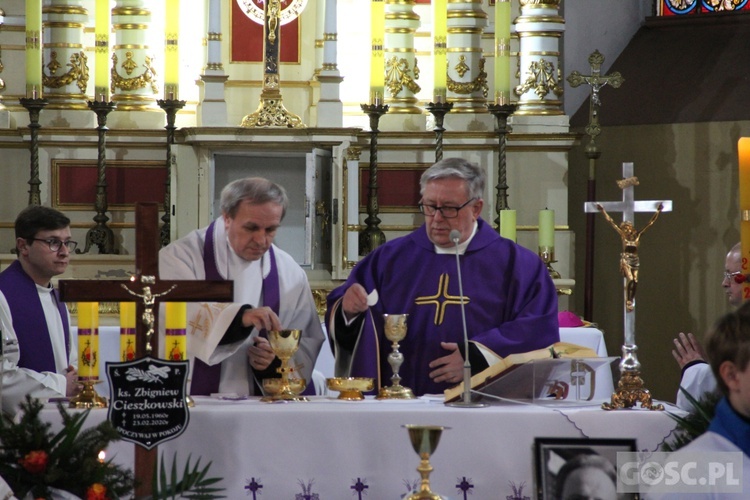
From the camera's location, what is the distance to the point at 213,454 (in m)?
4.00

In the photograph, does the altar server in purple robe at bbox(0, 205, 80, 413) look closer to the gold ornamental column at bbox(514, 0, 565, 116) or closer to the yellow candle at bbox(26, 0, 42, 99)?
the yellow candle at bbox(26, 0, 42, 99)

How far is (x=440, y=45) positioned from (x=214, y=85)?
4.91 ft

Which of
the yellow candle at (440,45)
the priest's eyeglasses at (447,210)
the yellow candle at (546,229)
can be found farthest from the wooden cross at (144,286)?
the yellow candle at (440,45)

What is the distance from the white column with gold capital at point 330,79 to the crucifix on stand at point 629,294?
3711mm

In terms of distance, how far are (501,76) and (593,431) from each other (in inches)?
160

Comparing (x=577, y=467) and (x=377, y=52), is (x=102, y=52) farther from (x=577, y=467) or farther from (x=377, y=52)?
(x=577, y=467)

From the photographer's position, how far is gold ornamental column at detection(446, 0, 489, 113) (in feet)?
27.6

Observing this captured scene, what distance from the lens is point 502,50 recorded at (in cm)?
778

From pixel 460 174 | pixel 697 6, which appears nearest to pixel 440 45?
pixel 697 6

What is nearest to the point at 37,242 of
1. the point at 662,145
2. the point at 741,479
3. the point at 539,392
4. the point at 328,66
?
the point at 539,392

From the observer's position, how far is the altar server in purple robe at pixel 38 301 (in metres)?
4.71

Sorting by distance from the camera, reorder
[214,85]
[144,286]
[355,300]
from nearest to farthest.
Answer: [144,286]
[355,300]
[214,85]

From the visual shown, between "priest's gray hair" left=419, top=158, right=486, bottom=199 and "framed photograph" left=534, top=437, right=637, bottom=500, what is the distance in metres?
1.48

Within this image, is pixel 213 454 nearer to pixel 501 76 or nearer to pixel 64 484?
pixel 64 484
